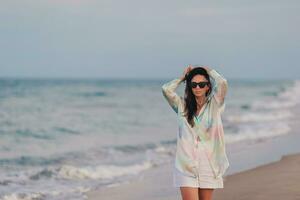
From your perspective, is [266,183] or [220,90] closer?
[220,90]

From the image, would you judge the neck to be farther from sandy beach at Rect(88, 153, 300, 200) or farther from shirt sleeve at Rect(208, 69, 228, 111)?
sandy beach at Rect(88, 153, 300, 200)

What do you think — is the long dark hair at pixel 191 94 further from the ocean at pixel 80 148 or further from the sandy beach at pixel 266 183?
the ocean at pixel 80 148

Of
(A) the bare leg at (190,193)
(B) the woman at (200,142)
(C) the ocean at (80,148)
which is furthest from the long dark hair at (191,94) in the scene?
(C) the ocean at (80,148)

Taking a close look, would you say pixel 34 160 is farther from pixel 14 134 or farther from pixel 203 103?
pixel 203 103

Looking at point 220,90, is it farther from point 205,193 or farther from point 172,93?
point 205,193

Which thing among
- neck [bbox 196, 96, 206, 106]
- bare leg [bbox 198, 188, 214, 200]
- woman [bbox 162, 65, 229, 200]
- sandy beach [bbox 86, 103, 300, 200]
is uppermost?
→ neck [bbox 196, 96, 206, 106]

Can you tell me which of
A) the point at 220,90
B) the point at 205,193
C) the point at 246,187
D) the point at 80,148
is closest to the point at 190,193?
the point at 205,193

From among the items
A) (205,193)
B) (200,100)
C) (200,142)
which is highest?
(200,100)

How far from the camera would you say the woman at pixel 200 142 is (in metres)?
5.18

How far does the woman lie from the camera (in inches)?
204

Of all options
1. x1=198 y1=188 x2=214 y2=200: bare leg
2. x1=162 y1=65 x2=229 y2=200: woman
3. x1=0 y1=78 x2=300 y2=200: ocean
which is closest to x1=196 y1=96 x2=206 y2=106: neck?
x1=162 y1=65 x2=229 y2=200: woman

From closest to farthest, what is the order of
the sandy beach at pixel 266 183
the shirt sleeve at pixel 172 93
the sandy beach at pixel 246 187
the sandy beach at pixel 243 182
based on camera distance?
the shirt sleeve at pixel 172 93 < the sandy beach at pixel 266 183 < the sandy beach at pixel 246 187 < the sandy beach at pixel 243 182

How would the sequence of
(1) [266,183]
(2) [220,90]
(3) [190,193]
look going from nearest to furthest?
(3) [190,193] < (2) [220,90] < (1) [266,183]

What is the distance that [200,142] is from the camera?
205 inches
